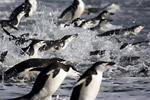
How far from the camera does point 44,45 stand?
37.6 feet

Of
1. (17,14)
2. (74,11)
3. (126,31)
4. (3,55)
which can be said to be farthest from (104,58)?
(74,11)

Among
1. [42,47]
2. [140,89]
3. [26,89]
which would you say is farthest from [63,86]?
[42,47]

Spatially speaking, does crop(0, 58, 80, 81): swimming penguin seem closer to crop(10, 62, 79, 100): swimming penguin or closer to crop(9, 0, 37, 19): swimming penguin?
crop(10, 62, 79, 100): swimming penguin

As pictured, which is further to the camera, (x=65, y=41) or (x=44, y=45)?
(x=65, y=41)

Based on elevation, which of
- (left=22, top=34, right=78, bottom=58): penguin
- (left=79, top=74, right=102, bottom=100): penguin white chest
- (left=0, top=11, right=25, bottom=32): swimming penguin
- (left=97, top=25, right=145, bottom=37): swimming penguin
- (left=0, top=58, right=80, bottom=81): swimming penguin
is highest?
(left=0, top=11, right=25, bottom=32): swimming penguin

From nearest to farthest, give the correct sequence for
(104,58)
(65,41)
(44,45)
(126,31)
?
(104,58) < (44,45) < (65,41) < (126,31)

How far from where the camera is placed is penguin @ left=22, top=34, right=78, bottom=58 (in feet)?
34.4

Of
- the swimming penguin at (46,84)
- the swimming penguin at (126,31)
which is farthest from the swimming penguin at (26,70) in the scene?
the swimming penguin at (126,31)

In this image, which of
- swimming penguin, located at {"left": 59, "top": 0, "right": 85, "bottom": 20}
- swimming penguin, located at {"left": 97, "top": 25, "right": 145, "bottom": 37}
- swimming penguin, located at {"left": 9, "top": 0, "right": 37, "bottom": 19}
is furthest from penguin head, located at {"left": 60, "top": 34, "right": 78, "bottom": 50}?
swimming penguin, located at {"left": 59, "top": 0, "right": 85, "bottom": 20}

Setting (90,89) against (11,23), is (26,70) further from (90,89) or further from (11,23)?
(11,23)

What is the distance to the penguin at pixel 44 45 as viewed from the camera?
1049 centimetres

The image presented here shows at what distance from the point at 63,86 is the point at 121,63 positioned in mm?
2709

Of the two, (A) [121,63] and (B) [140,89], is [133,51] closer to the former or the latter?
(A) [121,63]

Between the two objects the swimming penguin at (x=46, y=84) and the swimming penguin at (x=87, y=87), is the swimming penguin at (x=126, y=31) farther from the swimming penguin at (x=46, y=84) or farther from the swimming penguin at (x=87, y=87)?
the swimming penguin at (x=87, y=87)
